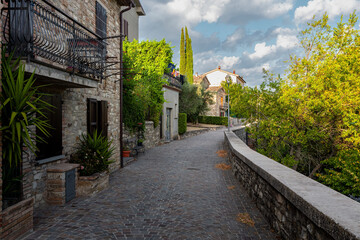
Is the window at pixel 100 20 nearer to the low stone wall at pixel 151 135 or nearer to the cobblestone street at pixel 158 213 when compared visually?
the cobblestone street at pixel 158 213

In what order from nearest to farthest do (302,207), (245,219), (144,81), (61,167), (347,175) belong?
(302,207) < (245,219) < (61,167) < (347,175) < (144,81)

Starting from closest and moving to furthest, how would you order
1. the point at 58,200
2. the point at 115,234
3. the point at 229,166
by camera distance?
the point at 115,234 < the point at 58,200 < the point at 229,166

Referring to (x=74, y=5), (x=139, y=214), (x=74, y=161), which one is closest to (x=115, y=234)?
(x=139, y=214)

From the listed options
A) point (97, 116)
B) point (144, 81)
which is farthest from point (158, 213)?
point (144, 81)

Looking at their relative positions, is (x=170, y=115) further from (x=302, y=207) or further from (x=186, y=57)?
(x=186, y=57)

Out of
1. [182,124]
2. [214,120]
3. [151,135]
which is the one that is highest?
[214,120]

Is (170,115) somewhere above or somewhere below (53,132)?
above

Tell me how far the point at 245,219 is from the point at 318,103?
583 cm

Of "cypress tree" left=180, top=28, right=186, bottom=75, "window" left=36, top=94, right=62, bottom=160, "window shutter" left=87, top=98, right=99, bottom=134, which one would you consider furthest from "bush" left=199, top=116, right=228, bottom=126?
"window" left=36, top=94, right=62, bottom=160

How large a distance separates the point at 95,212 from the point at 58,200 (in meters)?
1.01

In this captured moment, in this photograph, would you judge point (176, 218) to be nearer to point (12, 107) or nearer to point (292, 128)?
point (12, 107)

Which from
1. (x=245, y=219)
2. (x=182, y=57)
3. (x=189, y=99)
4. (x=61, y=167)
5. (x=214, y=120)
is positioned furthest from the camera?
(x=214, y=120)

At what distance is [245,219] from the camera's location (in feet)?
15.2

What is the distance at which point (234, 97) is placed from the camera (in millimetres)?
10711
